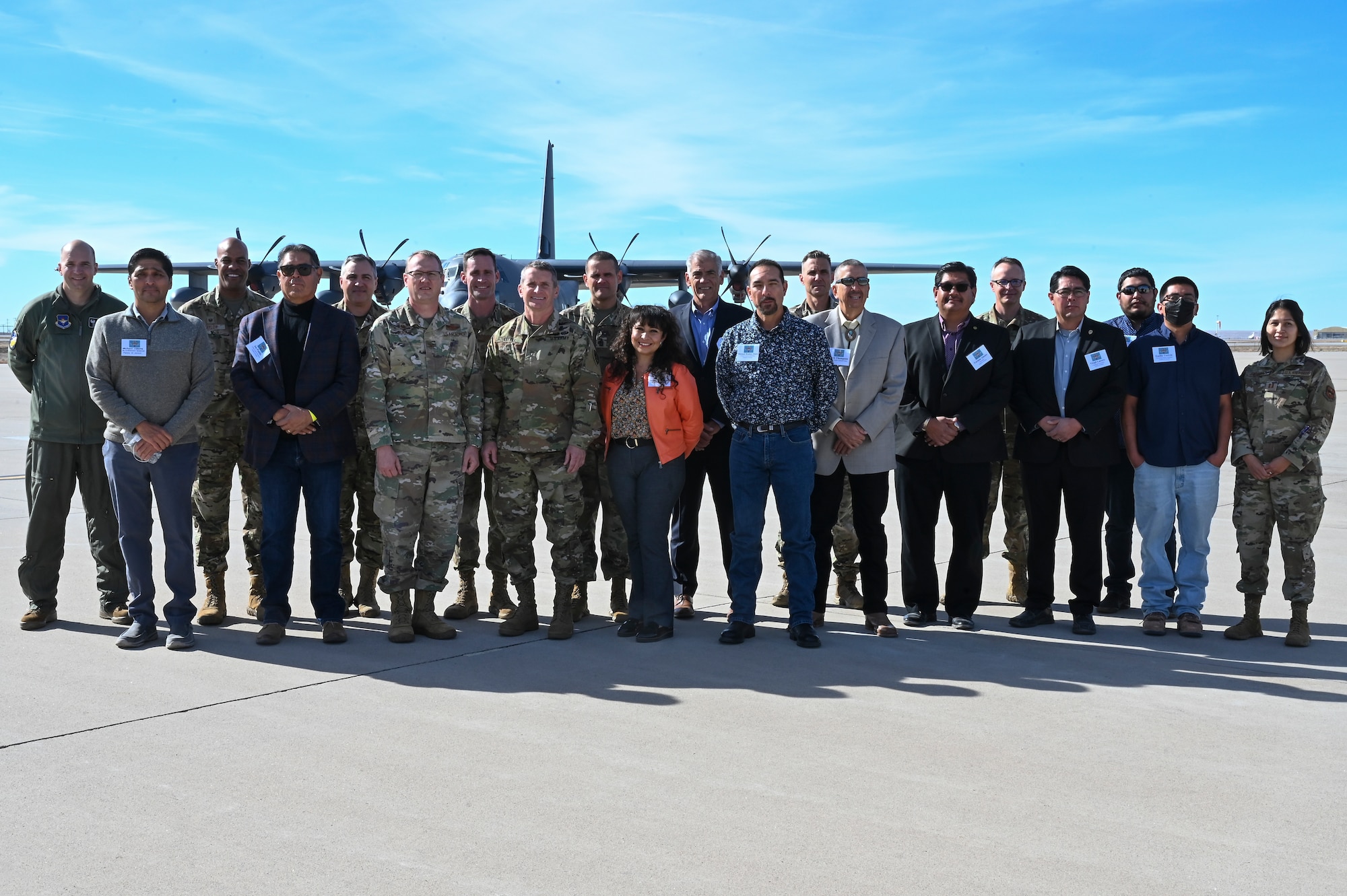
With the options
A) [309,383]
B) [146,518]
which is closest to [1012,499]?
[309,383]

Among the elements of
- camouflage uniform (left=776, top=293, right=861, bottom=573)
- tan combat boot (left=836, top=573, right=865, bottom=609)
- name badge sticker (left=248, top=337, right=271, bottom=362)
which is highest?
name badge sticker (left=248, top=337, right=271, bottom=362)

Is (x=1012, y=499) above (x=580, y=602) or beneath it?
above

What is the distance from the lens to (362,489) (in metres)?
6.09

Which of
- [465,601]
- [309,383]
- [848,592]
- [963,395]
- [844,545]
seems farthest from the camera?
[844,545]

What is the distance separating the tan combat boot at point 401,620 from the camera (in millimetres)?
5379

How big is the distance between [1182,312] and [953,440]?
4.74 ft

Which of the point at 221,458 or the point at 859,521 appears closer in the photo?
the point at 859,521

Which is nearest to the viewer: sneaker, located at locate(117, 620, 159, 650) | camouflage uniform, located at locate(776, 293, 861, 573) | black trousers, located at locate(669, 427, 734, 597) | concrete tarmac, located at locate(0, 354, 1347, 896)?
concrete tarmac, located at locate(0, 354, 1347, 896)

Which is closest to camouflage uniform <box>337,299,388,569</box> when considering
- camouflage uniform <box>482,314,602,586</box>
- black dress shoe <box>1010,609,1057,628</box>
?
camouflage uniform <box>482,314,602,586</box>

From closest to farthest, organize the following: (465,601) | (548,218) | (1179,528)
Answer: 1. (1179,528)
2. (465,601)
3. (548,218)

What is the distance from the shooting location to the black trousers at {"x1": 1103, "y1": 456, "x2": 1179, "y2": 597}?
6438mm

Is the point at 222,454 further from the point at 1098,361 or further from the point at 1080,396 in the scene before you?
the point at 1098,361

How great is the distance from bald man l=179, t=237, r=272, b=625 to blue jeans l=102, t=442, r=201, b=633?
0.42 metres

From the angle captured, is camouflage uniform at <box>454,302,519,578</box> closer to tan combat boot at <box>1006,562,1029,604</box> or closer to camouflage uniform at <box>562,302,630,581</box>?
camouflage uniform at <box>562,302,630,581</box>
